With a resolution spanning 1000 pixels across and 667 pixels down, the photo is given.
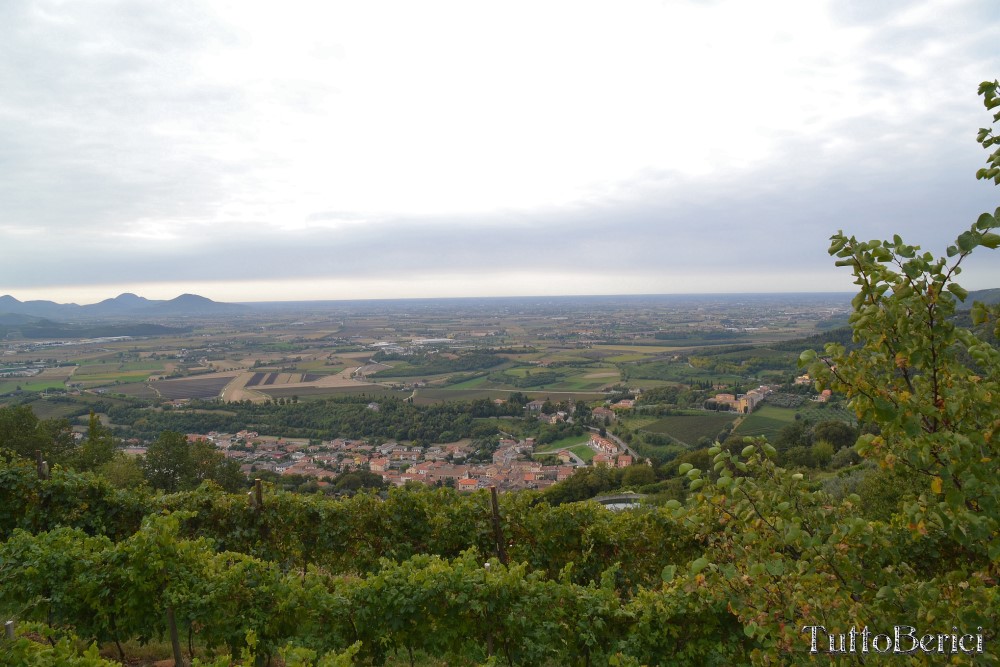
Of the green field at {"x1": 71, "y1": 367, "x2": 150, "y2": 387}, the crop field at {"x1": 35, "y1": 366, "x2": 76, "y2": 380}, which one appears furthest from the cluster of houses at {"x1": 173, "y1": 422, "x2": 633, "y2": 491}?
the crop field at {"x1": 35, "y1": 366, "x2": 76, "y2": 380}

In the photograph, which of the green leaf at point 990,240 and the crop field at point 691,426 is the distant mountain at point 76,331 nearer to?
the crop field at point 691,426

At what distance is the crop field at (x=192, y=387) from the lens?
57.6 metres

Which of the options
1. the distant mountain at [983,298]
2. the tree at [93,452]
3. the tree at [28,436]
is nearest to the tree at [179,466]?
the tree at [93,452]

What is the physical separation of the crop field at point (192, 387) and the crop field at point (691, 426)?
49.2m

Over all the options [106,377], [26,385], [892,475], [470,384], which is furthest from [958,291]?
[106,377]

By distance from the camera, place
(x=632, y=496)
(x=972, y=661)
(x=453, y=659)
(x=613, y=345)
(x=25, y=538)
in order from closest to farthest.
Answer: (x=972, y=661), (x=453, y=659), (x=25, y=538), (x=632, y=496), (x=613, y=345)

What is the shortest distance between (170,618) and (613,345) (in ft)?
346

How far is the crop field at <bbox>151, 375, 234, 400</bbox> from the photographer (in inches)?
2267

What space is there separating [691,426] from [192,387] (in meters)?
58.2

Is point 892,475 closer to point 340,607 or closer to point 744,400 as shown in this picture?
point 340,607

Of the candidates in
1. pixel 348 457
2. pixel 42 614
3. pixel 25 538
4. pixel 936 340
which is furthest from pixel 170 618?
pixel 348 457

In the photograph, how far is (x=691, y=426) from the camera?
145 ft

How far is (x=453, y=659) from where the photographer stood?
540cm

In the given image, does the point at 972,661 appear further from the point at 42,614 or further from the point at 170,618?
the point at 42,614
